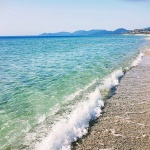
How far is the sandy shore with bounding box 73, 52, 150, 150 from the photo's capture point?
10953mm

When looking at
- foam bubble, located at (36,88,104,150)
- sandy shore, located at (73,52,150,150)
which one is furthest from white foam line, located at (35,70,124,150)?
sandy shore, located at (73,52,150,150)

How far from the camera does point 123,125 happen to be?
42.6ft

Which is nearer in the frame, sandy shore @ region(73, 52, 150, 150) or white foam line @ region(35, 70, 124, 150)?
white foam line @ region(35, 70, 124, 150)

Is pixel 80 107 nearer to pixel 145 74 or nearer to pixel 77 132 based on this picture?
pixel 77 132

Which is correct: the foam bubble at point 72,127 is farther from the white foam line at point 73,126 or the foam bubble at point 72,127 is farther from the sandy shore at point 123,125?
the sandy shore at point 123,125

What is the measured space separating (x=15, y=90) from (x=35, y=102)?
12.7ft

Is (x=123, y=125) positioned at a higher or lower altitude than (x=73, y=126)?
lower

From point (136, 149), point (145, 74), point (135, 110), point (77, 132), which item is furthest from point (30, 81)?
point (136, 149)

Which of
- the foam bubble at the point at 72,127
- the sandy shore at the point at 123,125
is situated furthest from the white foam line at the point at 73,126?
the sandy shore at the point at 123,125

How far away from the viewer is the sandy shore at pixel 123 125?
10953mm

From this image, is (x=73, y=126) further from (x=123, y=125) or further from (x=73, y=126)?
(x=123, y=125)

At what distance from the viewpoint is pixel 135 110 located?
1516 centimetres

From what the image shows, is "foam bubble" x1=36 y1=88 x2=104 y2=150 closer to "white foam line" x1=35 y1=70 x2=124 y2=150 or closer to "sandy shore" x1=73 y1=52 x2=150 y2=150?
"white foam line" x1=35 y1=70 x2=124 y2=150

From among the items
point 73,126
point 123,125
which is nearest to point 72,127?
point 73,126
